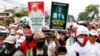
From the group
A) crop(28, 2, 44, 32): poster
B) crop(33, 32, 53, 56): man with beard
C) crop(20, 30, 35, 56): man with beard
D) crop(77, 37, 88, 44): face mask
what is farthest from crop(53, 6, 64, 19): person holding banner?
crop(33, 32, 53, 56): man with beard

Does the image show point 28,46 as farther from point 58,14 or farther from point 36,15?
point 58,14

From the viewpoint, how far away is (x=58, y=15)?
12.2 meters

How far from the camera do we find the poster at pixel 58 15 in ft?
39.9

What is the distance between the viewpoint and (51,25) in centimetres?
1244

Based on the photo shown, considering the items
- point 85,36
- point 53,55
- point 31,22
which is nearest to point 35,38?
point 53,55

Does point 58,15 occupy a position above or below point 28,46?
above

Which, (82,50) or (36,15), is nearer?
(82,50)

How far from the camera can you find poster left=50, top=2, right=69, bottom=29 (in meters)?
12.2

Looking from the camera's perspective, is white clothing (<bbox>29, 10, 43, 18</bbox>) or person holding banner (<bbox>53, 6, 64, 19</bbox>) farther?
person holding banner (<bbox>53, 6, 64, 19</bbox>)

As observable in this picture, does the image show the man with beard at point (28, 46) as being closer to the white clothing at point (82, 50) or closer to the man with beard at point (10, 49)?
the man with beard at point (10, 49)

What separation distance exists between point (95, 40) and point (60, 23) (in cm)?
135

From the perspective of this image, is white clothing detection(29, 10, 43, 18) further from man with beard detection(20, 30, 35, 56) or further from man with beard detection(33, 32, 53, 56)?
man with beard detection(33, 32, 53, 56)

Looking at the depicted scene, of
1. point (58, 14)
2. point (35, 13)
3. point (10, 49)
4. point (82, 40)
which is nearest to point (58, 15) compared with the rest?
point (58, 14)

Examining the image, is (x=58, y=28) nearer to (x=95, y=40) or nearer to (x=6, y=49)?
(x=95, y=40)
